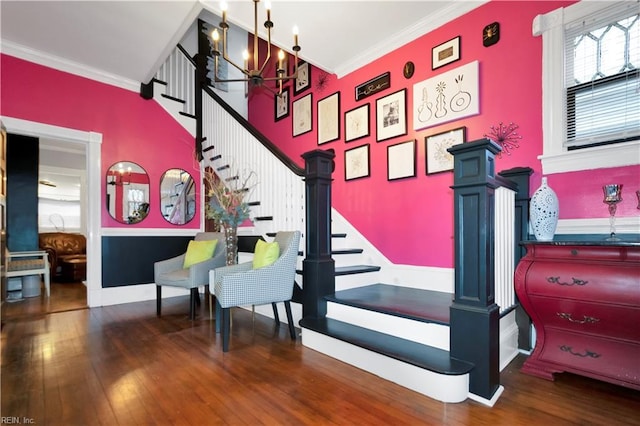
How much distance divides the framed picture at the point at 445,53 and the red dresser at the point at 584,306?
1.96 m

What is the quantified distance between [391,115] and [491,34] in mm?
1143

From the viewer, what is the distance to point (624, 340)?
5.95 feet

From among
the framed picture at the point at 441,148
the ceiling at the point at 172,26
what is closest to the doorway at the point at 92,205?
the ceiling at the point at 172,26

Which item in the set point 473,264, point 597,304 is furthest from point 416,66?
point 597,304

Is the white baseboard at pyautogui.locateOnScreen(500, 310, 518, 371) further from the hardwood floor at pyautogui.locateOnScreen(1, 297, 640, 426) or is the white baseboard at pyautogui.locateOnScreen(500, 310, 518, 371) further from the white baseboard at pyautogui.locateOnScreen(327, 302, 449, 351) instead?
the white baseboard at pyautogui.locateOnScreen(327, 302, 449, 351)

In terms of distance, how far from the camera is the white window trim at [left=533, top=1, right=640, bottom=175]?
232cm

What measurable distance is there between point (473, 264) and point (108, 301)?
4457mm

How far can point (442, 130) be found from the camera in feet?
10.2

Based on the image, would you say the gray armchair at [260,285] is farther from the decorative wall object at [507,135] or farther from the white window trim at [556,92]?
the white window trim at [556,92]

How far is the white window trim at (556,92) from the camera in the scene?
232 centimetres

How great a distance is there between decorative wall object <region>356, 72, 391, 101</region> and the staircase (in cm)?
133

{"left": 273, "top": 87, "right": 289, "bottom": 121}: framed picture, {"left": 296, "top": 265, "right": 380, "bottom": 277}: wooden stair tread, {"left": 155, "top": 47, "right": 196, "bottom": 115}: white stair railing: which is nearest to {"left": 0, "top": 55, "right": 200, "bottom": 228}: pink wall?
{"left": 155, "top": 47, "right": 196, "bottom": 115}: white stair railing

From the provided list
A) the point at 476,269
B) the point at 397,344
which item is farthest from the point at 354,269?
the point at 476,269

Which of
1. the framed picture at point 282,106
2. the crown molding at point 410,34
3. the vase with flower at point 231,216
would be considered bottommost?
the vase with flower at point 231,216
